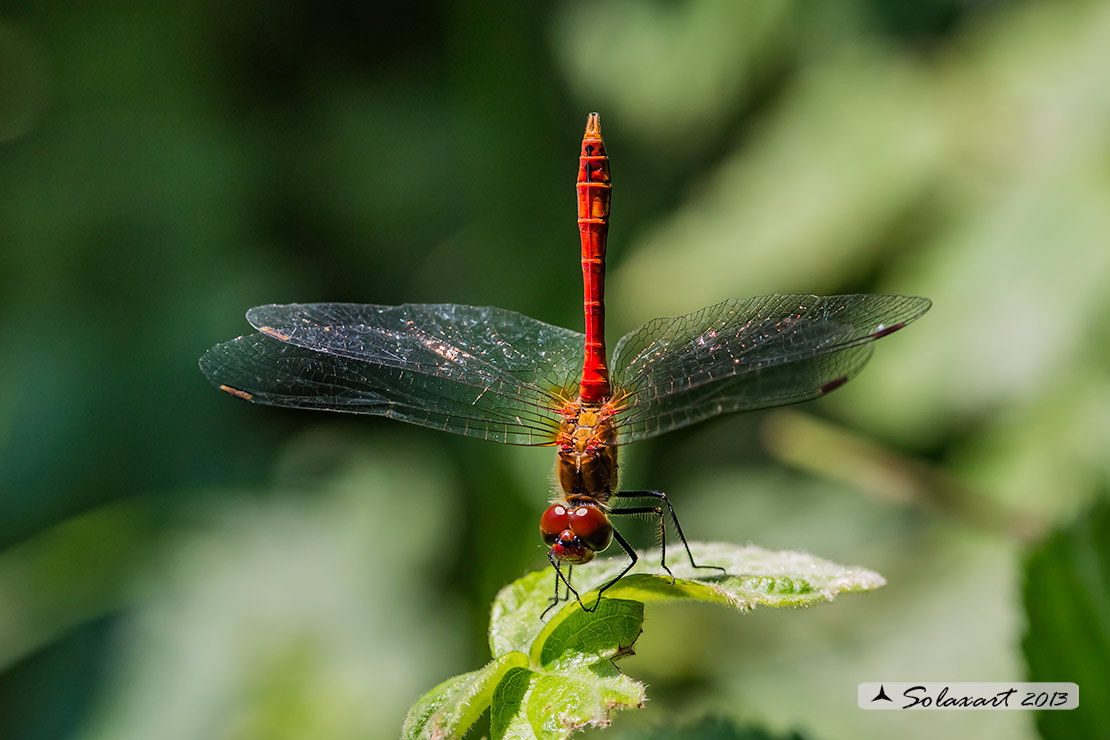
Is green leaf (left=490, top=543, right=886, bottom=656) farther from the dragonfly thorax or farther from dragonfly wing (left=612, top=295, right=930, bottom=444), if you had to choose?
dragonfly wing (left=612, top=295, right=930, bottom=444)

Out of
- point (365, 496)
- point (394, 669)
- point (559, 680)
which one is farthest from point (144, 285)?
point (559, 680)

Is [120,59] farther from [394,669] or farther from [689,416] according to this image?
[689,416]

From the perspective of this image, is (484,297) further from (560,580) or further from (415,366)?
(560,580)

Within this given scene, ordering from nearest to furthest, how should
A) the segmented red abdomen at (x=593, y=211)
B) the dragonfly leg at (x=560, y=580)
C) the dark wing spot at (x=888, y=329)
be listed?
1. the dragonfly leg at (x=560, y=580)
2. the dark wing spot at (x=888, y=329)
3. the segmented red abdomen at (x=593, y=211)

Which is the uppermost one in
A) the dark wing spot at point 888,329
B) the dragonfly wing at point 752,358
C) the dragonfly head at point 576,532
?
the dark wing spot at point 888,329

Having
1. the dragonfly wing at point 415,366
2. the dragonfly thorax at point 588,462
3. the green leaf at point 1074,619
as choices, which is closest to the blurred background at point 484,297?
the dragonfly thorax at point 588,462

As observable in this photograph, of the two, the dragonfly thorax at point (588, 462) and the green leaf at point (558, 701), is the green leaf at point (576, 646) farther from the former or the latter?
the dragonfly thorax at point (588, 462)

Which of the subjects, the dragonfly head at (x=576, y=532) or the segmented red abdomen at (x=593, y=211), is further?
the segmented red abdomen at (x=593, y=211)
